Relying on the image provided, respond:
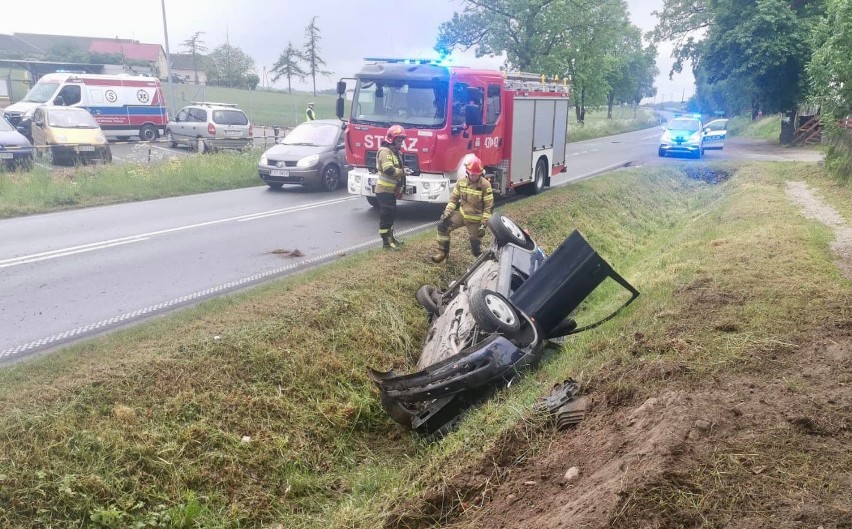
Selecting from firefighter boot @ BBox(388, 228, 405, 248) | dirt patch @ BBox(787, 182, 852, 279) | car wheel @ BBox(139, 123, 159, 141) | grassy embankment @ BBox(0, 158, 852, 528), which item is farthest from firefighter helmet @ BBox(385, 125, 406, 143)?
car wheel @ BBox(139, 123, 159, 141)

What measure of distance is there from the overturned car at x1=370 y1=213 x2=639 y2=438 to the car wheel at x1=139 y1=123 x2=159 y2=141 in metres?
23.1

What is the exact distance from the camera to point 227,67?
193 ft

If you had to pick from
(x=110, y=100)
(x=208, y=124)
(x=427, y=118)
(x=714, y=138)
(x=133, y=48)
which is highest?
(x=133, y=48)

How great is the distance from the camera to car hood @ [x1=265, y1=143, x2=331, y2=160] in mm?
15078

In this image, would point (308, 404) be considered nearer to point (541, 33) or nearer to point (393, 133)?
point (393, 133)

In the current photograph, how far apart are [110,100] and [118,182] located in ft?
42.7

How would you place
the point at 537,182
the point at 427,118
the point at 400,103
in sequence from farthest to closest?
the point at 537,182 < the point at 400,103 < the point at 427,118

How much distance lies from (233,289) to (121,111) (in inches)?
869

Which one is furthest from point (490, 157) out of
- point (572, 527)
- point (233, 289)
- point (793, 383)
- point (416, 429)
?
point (572, 527)

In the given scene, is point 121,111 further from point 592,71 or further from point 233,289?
point 592,71

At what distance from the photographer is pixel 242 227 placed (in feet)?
35.5

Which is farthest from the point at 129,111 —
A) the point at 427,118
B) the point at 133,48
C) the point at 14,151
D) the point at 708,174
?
the point at 133,48

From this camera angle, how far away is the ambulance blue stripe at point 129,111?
82.7 ft

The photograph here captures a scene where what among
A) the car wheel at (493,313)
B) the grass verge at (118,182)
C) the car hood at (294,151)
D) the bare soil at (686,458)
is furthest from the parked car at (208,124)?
the bare soil at (686,458)
